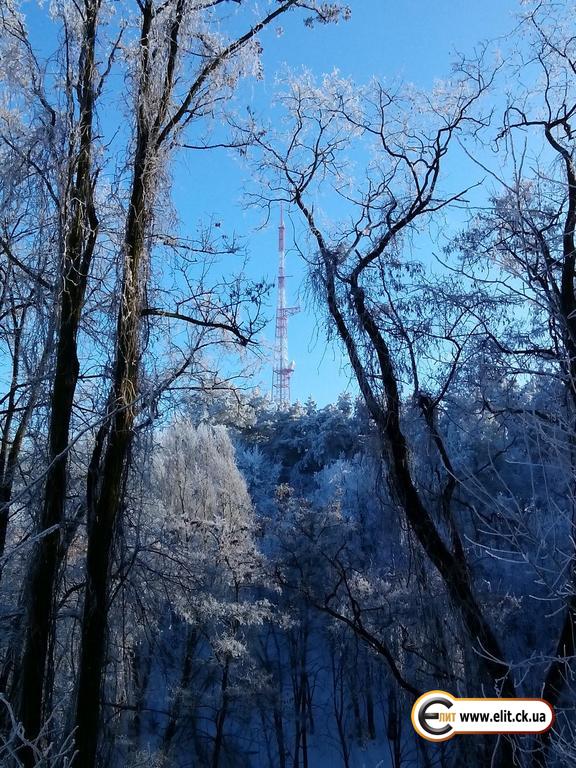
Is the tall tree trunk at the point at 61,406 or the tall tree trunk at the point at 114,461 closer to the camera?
the tall tree trunk at the point at 61,406

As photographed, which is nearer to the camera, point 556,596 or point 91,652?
point 556,596

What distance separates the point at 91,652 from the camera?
3.38 m

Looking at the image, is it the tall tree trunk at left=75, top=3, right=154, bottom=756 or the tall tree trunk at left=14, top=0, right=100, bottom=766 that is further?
the tall tree trunk at left=75, top=3, right=154, bottom=756

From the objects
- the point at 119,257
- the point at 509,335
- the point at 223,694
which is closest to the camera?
the point at 119,257

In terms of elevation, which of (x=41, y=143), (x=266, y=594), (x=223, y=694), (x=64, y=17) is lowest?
(x=223, y=694)

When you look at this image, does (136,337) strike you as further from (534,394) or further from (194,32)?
(534,394)

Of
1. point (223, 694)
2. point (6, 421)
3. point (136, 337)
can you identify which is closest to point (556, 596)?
point (136, 337)

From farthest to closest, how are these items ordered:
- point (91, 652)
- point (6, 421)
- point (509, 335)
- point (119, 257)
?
point (6, 421), point (509, 335), point (119, 257), point (91, 652)

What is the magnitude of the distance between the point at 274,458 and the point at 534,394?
23.5 m

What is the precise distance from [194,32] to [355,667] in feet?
52.1

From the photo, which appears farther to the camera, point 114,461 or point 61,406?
point 114,461

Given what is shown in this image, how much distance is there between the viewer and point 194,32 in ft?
14.9

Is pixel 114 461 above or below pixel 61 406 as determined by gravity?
below

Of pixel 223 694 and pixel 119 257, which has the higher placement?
pixel 119 257
